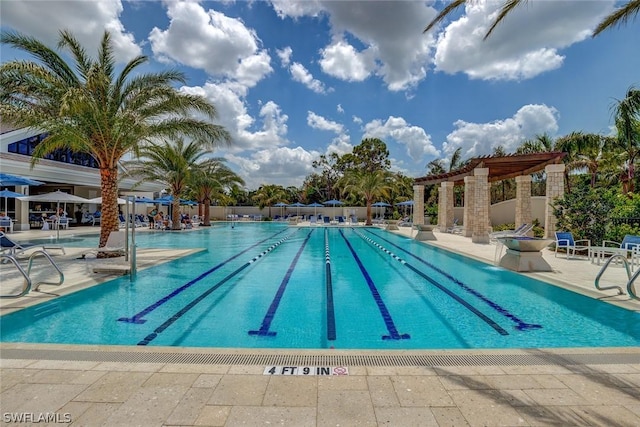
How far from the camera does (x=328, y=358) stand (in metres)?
3.34

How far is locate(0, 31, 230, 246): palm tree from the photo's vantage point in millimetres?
8461

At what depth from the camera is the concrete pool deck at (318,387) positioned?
231 cm

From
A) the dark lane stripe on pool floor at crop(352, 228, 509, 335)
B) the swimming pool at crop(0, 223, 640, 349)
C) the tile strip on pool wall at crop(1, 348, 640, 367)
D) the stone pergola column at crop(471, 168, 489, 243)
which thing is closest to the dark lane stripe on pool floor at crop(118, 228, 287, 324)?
the swimming pool at crop(0, 223, 640, 349)

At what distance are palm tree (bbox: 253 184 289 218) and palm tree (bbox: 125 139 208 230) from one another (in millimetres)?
17621

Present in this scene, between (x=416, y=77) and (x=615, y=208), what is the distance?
434 inches

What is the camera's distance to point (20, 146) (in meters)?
19.7

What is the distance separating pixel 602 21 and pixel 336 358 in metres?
7.83

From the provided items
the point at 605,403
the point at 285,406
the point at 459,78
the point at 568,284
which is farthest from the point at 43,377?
the point at 459,78

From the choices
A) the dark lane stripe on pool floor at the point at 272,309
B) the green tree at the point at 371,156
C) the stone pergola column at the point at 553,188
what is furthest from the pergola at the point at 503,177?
the green tree at the point at 371,156

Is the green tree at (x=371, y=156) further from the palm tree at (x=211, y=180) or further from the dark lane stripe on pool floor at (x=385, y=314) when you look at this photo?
the dark lane stripe on pool floor at (x=385, y=314)

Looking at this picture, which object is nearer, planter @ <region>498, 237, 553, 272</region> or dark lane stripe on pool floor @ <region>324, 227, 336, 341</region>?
dark lane stripe on pool floor @ <region>324, 227, 336, 341</region>

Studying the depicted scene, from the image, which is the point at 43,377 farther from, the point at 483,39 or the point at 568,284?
the point at 568,284

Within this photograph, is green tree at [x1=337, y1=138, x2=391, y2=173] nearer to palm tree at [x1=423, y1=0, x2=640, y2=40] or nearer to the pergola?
the pergola

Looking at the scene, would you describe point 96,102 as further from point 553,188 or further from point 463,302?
point 553,188
